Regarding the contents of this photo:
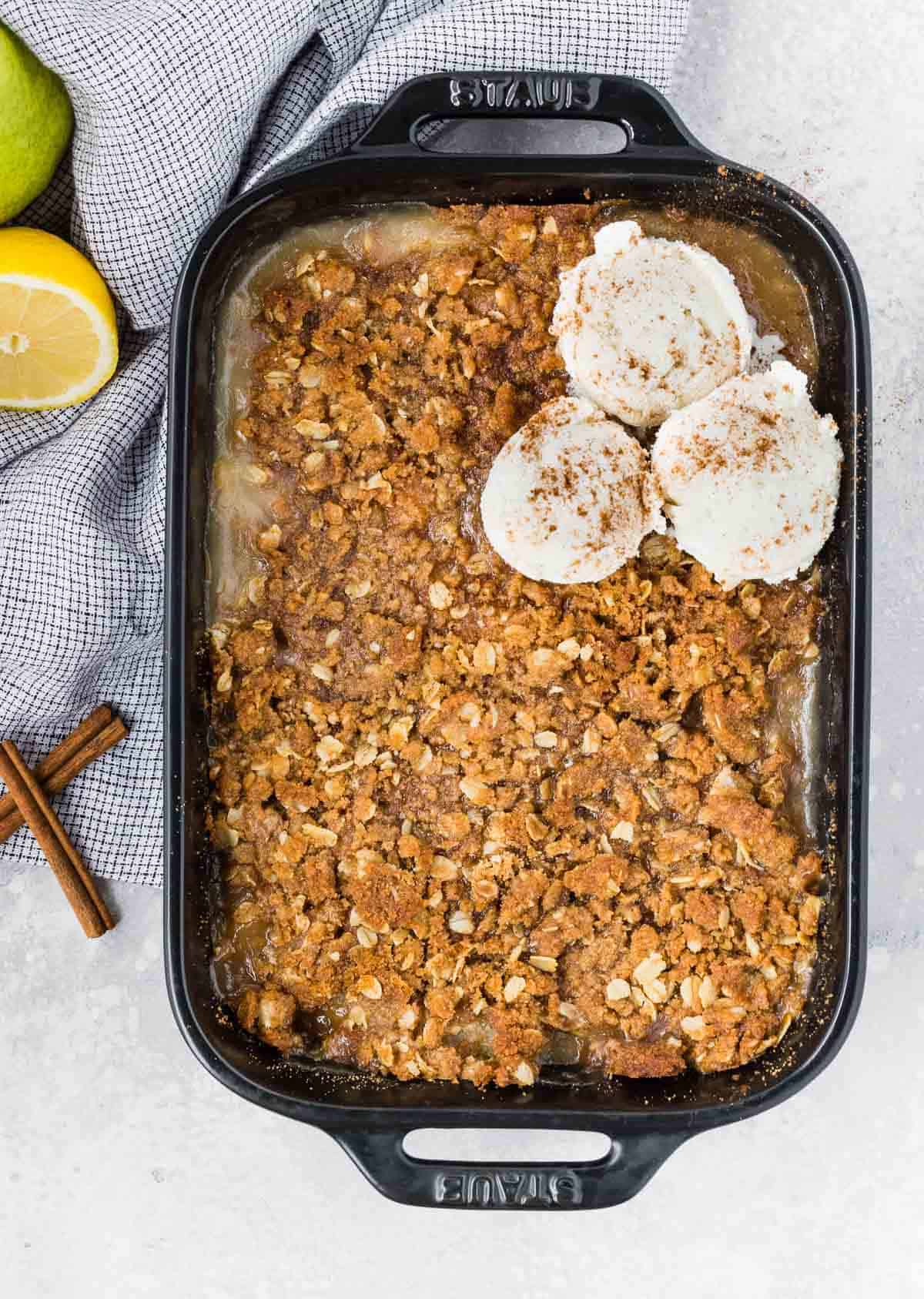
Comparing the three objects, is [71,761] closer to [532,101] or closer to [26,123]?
[26,123]

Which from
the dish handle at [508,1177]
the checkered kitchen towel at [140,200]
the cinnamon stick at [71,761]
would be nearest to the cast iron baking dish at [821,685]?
the dish handle at [508,1177]

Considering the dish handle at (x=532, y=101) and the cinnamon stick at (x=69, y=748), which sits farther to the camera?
the cinnamon stick at (x=69, y=748)

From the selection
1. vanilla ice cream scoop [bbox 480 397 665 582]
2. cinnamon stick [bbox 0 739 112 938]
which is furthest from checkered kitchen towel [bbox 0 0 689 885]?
vanilla ice cream scoop [bbox 480 397 665 582]

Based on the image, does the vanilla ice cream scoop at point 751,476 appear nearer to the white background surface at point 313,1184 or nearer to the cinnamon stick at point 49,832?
the white background surface at point 313,1184

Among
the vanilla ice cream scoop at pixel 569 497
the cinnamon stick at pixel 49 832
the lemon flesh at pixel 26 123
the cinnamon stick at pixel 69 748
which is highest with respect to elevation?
the lemon flesh at pixel 26 123

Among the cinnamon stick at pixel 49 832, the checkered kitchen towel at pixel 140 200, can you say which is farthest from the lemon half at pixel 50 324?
the cinnamon stick at pixel 49 832

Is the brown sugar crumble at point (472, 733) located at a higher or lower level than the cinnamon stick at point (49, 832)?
higher

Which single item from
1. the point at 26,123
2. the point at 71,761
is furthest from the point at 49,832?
the point at 26,123

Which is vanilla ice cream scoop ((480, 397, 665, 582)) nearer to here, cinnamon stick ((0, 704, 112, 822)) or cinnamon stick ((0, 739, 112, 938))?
cinnamon stick ((0, 704, 112, 822))
